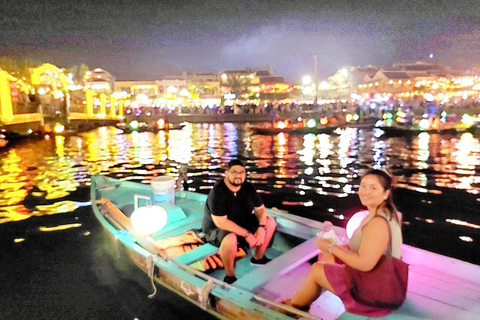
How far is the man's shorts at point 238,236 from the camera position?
17.3 ft

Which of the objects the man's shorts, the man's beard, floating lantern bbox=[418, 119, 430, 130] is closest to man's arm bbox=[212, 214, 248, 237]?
the man's shorts

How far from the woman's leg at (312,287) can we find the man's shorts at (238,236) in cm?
153

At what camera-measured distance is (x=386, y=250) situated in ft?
10.6

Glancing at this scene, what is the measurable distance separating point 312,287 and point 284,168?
11.7 m

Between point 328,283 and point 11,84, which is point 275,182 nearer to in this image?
point 328,283

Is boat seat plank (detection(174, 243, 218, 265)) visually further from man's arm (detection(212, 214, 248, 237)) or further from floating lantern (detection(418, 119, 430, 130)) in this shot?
floating lantern (detection(418, 119, 430, 130))

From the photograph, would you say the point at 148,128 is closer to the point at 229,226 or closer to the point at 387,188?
the point at 229,226

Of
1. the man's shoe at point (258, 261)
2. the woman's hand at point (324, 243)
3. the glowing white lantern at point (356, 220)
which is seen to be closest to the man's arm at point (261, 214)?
the man's shoe at point (258, 261)

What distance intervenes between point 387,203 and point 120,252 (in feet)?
14.0

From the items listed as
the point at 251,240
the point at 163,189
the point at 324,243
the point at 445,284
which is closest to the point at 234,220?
the point at 251,240

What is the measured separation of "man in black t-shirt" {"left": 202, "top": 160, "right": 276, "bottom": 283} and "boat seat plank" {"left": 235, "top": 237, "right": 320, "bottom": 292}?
47 cm

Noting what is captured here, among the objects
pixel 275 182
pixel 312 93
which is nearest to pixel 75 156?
pixel 275 182

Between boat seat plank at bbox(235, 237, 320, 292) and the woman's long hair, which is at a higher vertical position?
the woman's long hair

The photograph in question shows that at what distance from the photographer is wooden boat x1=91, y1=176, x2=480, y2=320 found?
12.9ft
